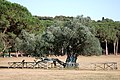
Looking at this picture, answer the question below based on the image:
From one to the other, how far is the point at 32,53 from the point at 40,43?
7.42ft

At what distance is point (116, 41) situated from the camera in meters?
117

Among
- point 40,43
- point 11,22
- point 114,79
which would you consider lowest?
point 114,79

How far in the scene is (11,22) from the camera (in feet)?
192

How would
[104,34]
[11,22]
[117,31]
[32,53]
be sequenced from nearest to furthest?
Result: [32,53], [11,22], [104,34], [117,31]

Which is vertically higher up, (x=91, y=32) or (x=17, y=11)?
(x=17, y=11)

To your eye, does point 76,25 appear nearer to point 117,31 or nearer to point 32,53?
point 32,53

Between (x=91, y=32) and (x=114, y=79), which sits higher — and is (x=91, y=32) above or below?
above

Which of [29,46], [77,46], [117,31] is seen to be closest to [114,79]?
[77,46]

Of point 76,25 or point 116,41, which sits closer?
point 76,25

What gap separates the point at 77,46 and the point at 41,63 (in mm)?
6350

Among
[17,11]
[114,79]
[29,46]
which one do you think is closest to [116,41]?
[17,11]

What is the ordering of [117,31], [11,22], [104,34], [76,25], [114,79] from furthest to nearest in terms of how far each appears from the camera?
[117,31] < [104,34] < [11,22] < [76,25] < [114,79]

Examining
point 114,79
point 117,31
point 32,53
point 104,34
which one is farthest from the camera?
point 117,31

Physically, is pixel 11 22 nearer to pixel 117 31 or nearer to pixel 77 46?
pixel 77 46
